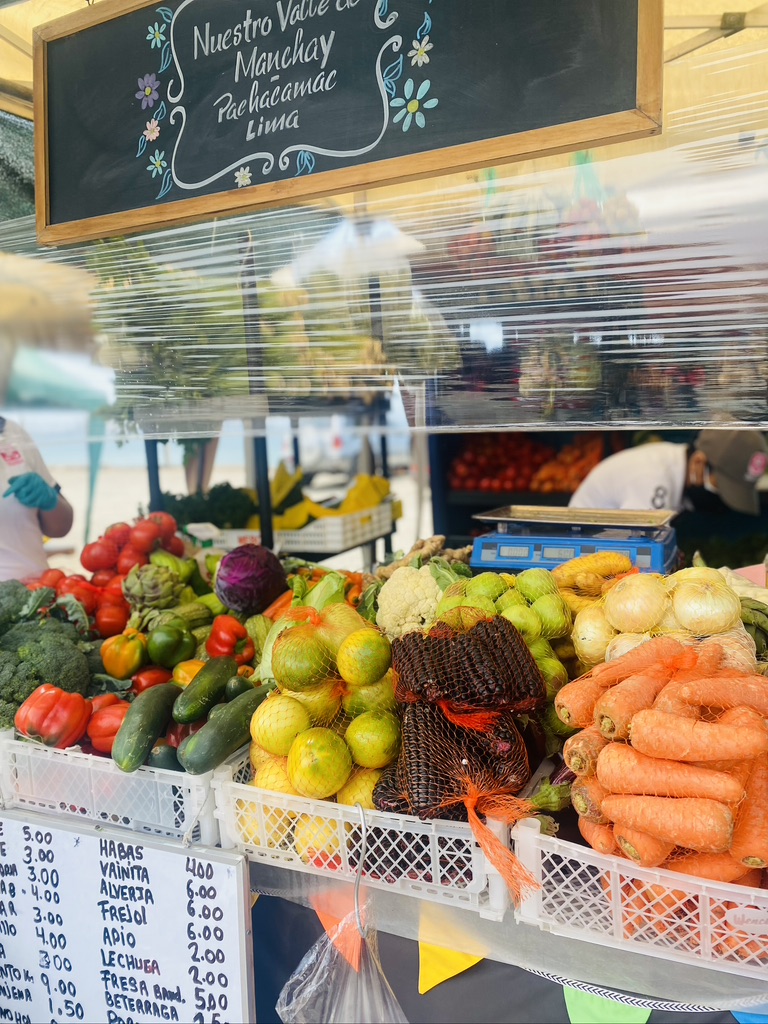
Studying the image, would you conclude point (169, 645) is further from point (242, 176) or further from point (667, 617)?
point (667, 617)

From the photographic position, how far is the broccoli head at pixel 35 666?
2.22 m

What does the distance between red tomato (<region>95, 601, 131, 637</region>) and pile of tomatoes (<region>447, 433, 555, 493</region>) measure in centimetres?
412

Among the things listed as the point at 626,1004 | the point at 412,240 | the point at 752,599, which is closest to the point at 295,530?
the point at 412,240

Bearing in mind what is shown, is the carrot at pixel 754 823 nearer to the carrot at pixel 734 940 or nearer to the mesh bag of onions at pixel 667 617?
the carrot at pixel 734 940

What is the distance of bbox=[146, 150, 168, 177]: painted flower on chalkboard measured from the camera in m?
2.22

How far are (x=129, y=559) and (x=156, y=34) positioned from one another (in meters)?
2.04

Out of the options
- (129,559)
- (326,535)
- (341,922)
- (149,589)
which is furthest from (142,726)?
(326,535)

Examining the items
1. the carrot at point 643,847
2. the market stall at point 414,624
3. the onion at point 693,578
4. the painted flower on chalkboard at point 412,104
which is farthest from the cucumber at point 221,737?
the painted flower on chalkboard at point 412,104

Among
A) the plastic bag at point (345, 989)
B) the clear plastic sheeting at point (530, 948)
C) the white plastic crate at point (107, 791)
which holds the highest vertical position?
the white plastic crate at point (107, 791)

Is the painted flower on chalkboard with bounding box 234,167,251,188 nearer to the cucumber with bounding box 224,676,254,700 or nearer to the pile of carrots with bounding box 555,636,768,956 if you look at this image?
the cucumber with bounding box 224,676,254,700

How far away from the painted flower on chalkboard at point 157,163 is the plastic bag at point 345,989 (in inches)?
82.8

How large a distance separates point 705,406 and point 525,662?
984 millimetres

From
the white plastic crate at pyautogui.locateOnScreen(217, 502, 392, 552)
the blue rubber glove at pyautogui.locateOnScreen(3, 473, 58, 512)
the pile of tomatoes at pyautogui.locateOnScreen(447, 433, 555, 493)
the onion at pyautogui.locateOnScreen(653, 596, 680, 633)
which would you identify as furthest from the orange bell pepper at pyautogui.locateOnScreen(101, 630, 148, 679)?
the pile of tomatoes at pyautogui.locateOnScreen(447, 433, 555, 493)

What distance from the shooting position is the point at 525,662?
1604 mm
